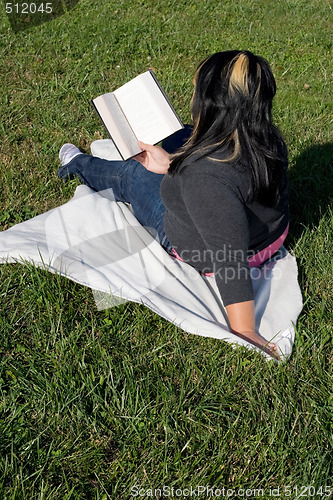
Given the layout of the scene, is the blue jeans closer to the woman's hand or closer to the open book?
the woman's hand

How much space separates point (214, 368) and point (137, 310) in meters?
0.55

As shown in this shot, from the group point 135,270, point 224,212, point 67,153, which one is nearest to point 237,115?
point 224,212

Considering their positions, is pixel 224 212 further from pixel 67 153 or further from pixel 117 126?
Result: pixel 67 153

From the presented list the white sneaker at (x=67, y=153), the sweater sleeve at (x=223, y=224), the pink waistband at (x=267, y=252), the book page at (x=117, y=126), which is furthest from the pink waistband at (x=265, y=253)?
the white sneaker at (x=67, y=153)

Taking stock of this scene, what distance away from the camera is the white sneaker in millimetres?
4217

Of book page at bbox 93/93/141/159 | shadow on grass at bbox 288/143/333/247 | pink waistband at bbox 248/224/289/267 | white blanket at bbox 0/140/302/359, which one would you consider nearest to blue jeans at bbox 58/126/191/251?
white blanket at bbox 0/140/302/359

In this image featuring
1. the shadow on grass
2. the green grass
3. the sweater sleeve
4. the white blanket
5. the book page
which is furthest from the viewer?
the shadow on grass

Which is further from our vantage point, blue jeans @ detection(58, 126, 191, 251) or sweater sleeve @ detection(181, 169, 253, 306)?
blue jeans @ detection(58, 126, 191, 251)

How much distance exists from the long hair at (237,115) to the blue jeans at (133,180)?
2.56ft

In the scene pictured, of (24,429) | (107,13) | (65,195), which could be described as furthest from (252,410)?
(107,13)

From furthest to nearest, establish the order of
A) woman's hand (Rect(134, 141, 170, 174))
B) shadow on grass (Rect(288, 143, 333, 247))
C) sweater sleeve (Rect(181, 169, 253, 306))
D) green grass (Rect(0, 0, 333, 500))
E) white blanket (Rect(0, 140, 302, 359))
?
shadow on grass (Rect(288, 143, 333, 247)) < woman's hand (Rect(134, 141, 170, 174)) < white blanket (Rect(0, 140, 302, 359)) < sweater sleeve (Rect(181, 169, 253, 306)) < green grass (Rect(0, 0, 333, 500))

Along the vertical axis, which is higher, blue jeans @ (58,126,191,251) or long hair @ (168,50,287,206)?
long hair @ (168,50,287,206)

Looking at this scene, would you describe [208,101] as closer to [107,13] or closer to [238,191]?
[238,191]

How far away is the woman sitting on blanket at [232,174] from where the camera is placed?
246 cm
